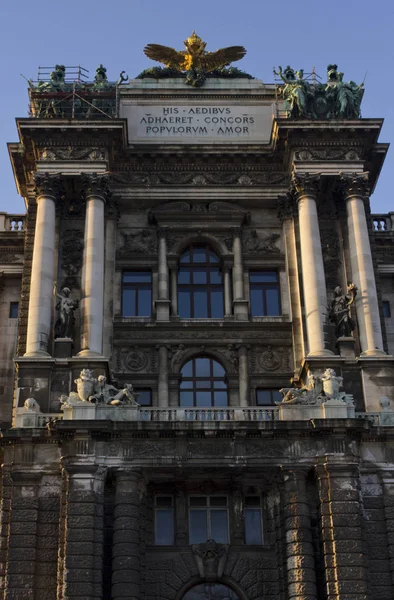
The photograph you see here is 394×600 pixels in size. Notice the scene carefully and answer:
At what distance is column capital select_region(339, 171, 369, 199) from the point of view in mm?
41375

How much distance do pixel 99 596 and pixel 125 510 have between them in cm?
285

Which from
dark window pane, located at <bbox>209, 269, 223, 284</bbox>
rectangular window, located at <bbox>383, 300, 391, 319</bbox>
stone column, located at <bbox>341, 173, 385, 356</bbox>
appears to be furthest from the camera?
rectangular window, located at <bbox>383, 300, 391, 319</bbox>

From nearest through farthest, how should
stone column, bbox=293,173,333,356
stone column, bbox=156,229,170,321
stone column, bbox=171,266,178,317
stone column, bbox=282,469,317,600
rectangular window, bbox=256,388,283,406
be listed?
stone column, bbox=282,469,317,600, stone column, bbox=293,173,333,356, rectangular window, bbox=256,388,283,406, stone column, bbox=156,229,170,321, stone column, bbox=171,266,178,317

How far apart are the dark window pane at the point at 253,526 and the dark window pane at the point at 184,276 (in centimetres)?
1076

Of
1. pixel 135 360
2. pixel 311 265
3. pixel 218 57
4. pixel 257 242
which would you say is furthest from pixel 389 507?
pixel 218 57

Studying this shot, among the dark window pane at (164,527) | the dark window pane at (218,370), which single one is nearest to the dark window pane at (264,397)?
the dark window pane at (218,370)

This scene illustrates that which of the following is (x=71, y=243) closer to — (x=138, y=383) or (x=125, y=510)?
(x=138, y=383)

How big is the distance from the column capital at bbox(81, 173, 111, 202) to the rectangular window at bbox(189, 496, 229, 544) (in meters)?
13.1

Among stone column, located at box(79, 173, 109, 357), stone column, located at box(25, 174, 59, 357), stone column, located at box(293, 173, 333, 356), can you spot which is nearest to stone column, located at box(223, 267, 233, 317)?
stone column, located at box(293, 173, 333, 356)

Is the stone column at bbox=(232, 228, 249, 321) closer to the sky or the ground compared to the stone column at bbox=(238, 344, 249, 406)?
closer to the sky

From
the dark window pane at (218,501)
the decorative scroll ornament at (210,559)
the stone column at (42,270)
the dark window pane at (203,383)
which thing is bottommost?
the decorative scroll ornament at (210,559)

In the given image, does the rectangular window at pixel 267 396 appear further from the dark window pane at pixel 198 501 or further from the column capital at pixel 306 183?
the column capital at pixel 306 183

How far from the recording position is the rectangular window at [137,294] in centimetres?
4125

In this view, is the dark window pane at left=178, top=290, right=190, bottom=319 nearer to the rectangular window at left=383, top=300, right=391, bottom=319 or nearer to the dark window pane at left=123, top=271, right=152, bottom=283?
the dark window pane at left=123, top=271, right=152, bottom=283
